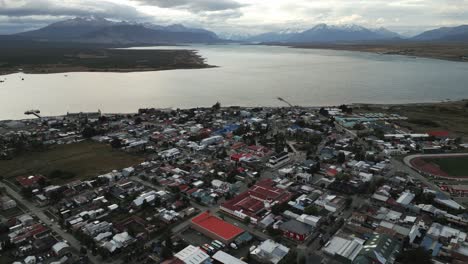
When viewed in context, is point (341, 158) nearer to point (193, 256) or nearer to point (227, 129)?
point (227, 129)

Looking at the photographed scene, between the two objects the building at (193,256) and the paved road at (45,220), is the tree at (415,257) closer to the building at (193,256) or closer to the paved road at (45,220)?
the building at (193,256)

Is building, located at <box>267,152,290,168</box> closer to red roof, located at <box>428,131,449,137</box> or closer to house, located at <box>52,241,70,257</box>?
house, located at <box>52,241,70,257</box>

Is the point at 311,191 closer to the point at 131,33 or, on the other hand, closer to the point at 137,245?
the point at 137,245

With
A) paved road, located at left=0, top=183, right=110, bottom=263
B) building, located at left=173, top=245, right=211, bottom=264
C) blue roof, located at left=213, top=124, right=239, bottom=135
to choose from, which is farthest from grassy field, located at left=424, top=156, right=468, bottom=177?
paved road, located at left=0, top=183, right=110, bottom=263

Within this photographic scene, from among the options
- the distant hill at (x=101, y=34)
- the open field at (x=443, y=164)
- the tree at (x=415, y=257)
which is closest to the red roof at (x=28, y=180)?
the tree at (x=415, y=257)

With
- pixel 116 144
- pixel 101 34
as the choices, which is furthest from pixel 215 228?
pixel 101 34

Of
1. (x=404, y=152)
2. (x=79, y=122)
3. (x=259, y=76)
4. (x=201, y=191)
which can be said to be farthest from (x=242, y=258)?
(x=259, y=76)
